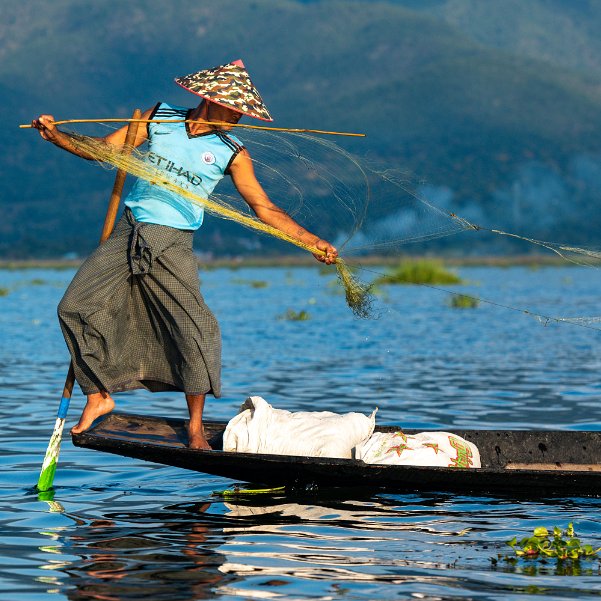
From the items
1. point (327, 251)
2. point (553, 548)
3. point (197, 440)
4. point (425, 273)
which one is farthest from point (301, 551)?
point (425, 273)

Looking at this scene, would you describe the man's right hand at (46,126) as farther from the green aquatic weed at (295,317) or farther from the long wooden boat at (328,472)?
the green aquatic weed at (295,317)

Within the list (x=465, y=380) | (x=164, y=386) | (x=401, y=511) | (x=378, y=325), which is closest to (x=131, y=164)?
(x=164, y=386)

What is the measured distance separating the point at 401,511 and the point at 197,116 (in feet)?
8.34

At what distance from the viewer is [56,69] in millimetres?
183000

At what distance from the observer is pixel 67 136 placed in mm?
7559

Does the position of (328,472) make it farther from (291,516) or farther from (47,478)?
(47,478)

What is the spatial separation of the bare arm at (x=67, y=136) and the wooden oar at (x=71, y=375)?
44 mm

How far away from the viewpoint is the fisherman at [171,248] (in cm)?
755

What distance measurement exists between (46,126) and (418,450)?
2872 mm

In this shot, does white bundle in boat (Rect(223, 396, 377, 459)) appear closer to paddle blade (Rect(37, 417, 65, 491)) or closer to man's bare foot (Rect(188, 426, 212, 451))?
man's bare foot (Rect(188, 426, 212, 451))

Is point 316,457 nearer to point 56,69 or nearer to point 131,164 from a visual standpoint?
point 131,164

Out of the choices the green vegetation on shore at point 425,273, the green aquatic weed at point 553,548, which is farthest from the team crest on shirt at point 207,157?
the green vegetation on shore at point 425,273

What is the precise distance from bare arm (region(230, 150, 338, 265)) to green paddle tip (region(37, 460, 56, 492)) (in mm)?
1966

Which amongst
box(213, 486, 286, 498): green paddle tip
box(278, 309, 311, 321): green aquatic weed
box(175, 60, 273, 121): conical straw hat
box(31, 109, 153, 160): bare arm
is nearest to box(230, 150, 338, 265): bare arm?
box(175, 60, 273, 121): conical straw hat
